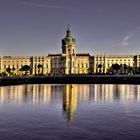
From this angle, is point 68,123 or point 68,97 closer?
point 68,123

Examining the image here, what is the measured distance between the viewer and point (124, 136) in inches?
1088

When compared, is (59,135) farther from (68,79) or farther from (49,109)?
(68,79)

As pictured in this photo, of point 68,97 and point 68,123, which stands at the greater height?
point 68,97

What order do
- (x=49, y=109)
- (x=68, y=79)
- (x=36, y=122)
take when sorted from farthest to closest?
1. (x=68, y=79)
2. (x=49, y=109)
3. (x=36, y=122)

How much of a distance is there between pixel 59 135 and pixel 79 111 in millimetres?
13243

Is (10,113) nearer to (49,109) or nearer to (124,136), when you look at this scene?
(49,109)

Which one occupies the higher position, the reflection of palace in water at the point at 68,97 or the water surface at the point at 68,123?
the reflection of palace in water at the point at 68,97

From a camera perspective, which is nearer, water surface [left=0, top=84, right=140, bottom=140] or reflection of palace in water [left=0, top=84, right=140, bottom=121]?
water surface [left=0, top=84, right=140, bottom=140]

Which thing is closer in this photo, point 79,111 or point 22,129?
point 22,129

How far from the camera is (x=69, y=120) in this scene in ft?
114

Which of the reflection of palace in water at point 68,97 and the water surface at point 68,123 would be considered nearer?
the water surface at point 68,123

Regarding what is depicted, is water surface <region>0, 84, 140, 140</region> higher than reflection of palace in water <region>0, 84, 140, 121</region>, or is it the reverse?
reflection of palace in water <region>0, 84, 140, 121</region>

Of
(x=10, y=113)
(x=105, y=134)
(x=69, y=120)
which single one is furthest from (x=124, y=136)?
(x=10, y=113)

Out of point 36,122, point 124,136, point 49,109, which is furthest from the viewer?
point 49,109
